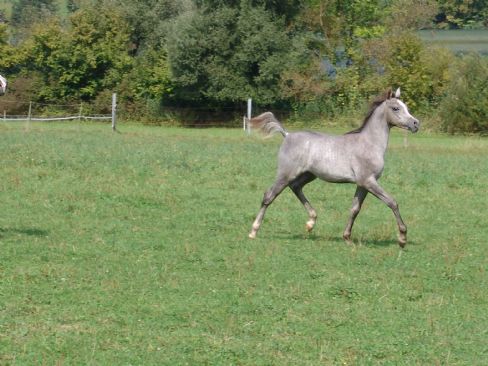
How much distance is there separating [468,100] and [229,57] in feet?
49.4

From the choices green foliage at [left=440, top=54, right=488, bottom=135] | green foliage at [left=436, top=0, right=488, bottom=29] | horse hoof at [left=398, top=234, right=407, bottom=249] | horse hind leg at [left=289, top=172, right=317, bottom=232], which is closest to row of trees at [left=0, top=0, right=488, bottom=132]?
green foliage at [left=440, top=54, right=488, bottom=135]

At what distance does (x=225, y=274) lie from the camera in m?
10.5

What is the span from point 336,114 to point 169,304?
4259 centimetres

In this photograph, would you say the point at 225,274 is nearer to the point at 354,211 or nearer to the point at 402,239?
the point at 402,239

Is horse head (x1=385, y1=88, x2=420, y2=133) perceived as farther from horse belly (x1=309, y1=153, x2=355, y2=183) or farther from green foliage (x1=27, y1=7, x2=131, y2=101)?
green foliage (x1=27, y1=7, x2=131, y2=101)

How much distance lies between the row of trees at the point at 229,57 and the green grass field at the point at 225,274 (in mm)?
28555

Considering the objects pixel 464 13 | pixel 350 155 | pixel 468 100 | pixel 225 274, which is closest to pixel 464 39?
pixel 464 13

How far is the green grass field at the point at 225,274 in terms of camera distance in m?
7.76

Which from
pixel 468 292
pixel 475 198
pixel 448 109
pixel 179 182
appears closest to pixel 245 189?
pixel 179 182

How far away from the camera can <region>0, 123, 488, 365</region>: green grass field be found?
776 centimetres

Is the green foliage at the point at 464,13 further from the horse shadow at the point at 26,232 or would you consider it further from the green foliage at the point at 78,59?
the horse shadow at the point at 26,232

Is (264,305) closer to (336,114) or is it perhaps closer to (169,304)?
(169,304)

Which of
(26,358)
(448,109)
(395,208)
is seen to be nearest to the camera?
(26,358)

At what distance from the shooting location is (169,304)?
895cm
